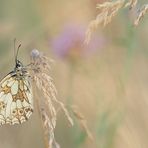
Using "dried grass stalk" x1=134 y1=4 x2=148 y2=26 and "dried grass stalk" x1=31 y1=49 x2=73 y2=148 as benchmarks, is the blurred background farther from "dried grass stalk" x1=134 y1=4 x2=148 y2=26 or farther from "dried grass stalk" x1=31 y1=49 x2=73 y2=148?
"dried grass stalk" x1=134 y1=4 x2=148 y2=26

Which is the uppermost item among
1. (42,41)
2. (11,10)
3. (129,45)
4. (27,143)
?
(11,10)

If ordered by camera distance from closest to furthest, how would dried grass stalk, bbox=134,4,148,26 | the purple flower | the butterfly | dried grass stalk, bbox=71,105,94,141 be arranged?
1. dried grass stalk, bbox=134,4,148,26
2. dried grass stalk, bbox=71,105,94,141
3. the butterfly
4. the purple flower

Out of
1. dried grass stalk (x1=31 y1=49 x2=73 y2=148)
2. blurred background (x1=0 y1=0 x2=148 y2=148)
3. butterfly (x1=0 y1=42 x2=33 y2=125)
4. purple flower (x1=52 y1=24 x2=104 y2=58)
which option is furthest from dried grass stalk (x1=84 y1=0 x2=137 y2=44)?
purple flower (x1=52 y1=24 x2=104 y2=58)

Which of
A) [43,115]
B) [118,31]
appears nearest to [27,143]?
[118,31]

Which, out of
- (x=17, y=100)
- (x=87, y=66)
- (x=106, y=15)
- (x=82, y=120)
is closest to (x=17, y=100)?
(x=17, y=100)

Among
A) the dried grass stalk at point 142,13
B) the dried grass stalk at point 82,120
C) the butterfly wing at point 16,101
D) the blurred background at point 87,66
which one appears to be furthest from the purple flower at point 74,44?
the dried grass stalk at point 142,13

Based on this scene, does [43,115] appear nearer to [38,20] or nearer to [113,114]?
[113,114]
